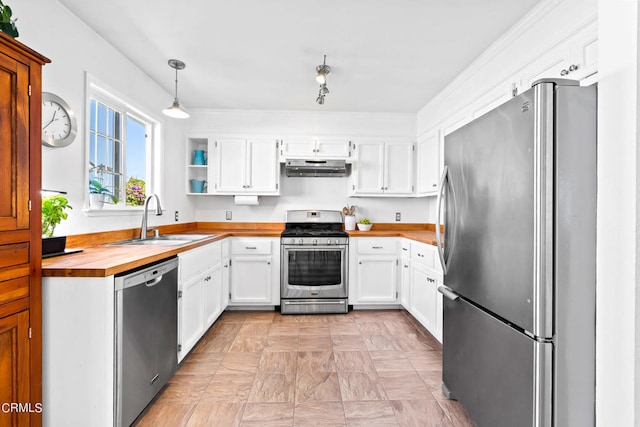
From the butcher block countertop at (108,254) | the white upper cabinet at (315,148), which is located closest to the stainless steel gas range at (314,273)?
the butcher block countertop at (108,254)

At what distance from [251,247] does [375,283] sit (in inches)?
57.6

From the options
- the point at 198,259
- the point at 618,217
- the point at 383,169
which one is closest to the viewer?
the point at 618,217

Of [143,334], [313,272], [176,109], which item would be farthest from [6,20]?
[313,272]

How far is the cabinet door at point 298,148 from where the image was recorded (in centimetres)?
380

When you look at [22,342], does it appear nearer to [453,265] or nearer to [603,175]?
[453,265]

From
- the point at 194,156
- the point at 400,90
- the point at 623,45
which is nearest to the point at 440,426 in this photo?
the point at 623,45

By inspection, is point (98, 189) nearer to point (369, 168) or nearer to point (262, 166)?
point (262, 166)

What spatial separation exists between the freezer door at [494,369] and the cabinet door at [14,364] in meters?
1.98

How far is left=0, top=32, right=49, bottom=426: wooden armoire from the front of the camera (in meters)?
1.17

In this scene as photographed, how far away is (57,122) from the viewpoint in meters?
1.86

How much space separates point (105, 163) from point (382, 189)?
112 inches

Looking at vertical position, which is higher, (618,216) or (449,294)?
(618,216)

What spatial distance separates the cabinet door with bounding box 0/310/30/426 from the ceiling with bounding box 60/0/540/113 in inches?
70.7

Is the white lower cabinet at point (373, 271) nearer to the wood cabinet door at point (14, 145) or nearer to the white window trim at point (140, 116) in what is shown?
the white window trim at point (140, 116)
